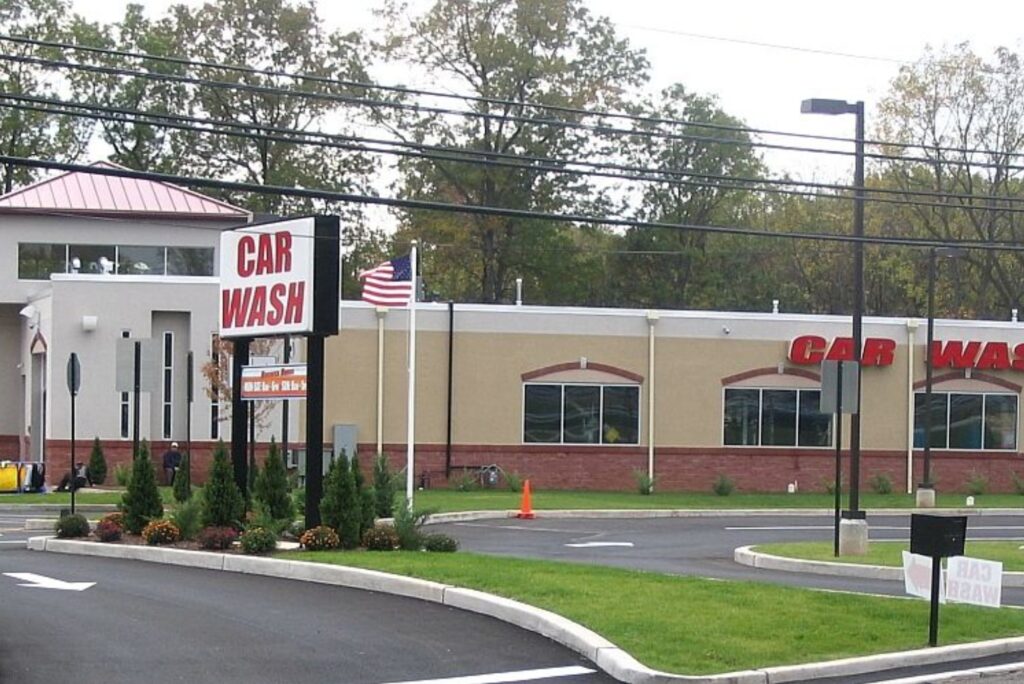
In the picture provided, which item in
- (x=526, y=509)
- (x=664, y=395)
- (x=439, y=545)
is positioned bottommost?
(x=526, y=509)

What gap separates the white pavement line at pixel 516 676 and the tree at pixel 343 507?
8758 mm

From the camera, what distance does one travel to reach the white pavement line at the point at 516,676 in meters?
12.7

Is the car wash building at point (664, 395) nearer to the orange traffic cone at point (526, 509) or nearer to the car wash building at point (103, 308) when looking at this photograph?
the car wash building at point (103, 308)

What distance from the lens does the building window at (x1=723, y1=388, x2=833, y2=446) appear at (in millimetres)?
46719

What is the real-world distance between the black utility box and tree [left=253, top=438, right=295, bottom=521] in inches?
476

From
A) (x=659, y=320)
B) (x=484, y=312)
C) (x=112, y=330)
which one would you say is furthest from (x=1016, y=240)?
(x=112, y=330)

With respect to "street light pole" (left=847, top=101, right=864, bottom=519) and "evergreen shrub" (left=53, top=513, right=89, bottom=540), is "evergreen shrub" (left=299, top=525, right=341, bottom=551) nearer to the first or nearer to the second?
"evergreen shrub" (left=53, top=513, right=89, bottom=540)

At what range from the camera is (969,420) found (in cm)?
4888

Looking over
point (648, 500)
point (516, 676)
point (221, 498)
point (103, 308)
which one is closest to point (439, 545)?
point (221, 498)

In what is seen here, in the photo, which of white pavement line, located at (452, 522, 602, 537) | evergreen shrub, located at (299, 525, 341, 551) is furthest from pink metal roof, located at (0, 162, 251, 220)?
Answer: evergreen shrub, located at (299, 525, 341, 551)

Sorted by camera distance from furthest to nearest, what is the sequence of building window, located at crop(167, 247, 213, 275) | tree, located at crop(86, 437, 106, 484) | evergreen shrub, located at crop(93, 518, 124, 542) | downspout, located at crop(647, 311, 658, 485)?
building window, located at crop(167, 247, 213, 275)
downspout, located at crop(647, 311, 658, 485)
tree, located at crop(86, 437, 106, 484)
evergreen shrub, located at crop(93, 518, 124, 542)

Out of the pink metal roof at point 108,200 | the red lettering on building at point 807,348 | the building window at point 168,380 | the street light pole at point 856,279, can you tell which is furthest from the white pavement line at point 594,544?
the pink metal roof at point 108,200

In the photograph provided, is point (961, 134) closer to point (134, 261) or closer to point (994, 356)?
point (994, 356)

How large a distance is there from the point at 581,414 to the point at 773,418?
19.3ft
